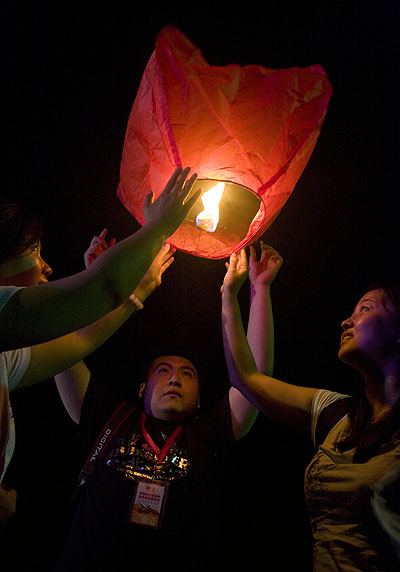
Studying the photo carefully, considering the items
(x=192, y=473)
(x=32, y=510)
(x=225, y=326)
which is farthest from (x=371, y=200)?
(x=32, y=510)

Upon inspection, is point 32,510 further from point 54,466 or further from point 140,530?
point 140,530

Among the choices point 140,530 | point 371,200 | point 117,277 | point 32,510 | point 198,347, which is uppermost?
point 371,200

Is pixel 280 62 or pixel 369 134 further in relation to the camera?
pixel 369 134

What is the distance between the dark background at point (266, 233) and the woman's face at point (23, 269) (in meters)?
1.24

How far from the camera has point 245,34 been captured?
77.2 inches

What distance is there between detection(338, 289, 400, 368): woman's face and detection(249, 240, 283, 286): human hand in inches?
18.9

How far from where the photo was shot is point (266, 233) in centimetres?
263

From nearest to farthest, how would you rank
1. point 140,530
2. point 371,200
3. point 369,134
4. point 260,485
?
point 140,530 → point 369,134 → point 371,200 → point 260,485

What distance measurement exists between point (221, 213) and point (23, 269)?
2.44 ft

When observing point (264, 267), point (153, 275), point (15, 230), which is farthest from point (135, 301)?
point (264, 267)

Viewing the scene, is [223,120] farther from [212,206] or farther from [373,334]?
[373,334]

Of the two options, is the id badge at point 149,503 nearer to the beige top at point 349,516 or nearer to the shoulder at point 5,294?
the beige top at point 349,516

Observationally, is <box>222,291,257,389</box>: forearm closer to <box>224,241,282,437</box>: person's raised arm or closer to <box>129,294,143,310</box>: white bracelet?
<box>224,241,282,437</box>: person's raised arm

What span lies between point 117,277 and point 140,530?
125cm
